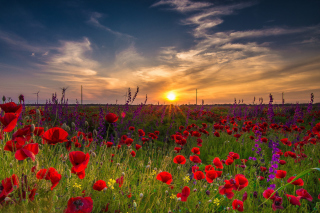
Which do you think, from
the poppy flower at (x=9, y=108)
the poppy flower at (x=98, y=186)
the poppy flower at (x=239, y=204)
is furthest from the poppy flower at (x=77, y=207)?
the poppy flower at (x=239, y=204)

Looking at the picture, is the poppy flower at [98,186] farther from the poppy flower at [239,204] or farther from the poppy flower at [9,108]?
the poppy flower at [239,204]

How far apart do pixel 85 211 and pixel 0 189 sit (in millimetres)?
562

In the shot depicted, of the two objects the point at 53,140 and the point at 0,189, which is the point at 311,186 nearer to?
the point at 53,140

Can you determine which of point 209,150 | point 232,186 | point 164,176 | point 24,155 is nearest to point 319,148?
point 209,150

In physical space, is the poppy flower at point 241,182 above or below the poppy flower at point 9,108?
below

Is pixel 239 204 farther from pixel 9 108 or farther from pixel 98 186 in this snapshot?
pixel 9 108

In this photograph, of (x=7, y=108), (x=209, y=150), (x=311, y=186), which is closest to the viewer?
(x=7, y=108)

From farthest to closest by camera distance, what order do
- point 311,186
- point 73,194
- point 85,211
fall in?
point 311,186
point 73,194
point 85,211

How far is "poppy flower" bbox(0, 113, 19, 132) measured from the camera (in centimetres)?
115

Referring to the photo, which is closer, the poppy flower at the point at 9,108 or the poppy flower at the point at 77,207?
the poppy flower at the point at 77,207

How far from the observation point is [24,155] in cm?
110

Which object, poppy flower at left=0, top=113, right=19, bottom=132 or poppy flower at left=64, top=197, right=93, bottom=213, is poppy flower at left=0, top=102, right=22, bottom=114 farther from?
poppy flower at left=64, top=197, right=93, bottom=213

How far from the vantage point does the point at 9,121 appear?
3.88ft

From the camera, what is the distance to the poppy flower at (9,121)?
1151 mm
